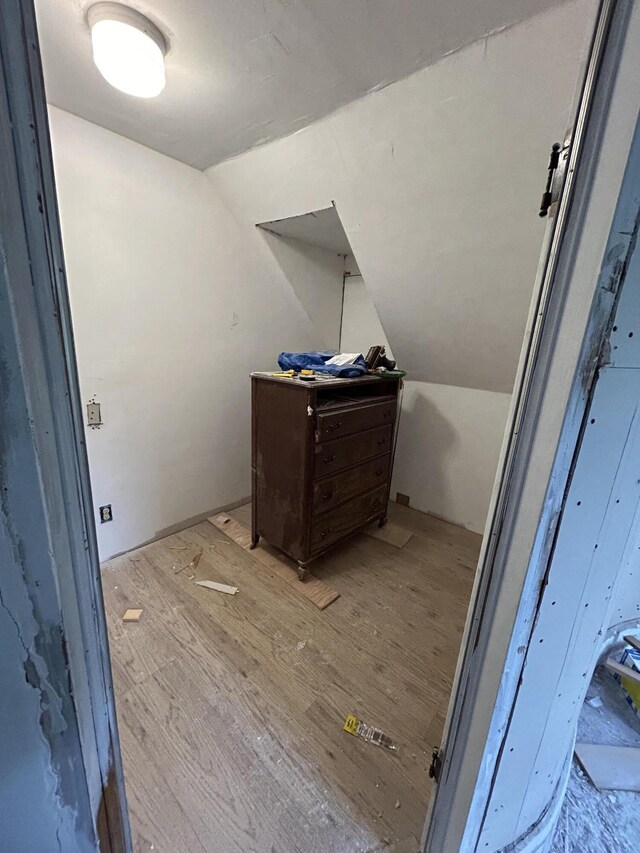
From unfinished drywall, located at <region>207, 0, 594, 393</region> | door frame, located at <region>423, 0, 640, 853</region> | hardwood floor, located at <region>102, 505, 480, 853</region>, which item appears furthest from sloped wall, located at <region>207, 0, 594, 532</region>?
hardwood floor, located at <region>102, 505, 480, 853</region>

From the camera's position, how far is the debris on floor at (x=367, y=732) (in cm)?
119

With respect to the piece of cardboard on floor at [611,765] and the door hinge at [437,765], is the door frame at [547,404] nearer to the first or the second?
the door hinge at [437,765]

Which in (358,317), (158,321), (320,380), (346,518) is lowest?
(346,518)

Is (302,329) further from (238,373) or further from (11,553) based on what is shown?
(11,553)

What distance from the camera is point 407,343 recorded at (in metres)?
2.38

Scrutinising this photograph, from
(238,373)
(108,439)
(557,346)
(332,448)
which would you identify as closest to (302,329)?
(238,373)

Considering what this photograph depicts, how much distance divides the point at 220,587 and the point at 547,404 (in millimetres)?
1798

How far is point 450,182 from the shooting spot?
4.64 feet

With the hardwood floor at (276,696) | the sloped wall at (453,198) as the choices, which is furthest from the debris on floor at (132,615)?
the sloped wall at (453,198)

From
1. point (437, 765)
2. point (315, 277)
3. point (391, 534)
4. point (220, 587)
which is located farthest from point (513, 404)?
point (315, 277)

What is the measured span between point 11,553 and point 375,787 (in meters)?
1.29

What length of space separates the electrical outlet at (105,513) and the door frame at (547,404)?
1.89 metres

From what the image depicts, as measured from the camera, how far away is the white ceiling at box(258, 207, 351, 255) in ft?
6.39

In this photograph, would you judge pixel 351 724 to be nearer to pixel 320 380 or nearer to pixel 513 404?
pixel 513 404
